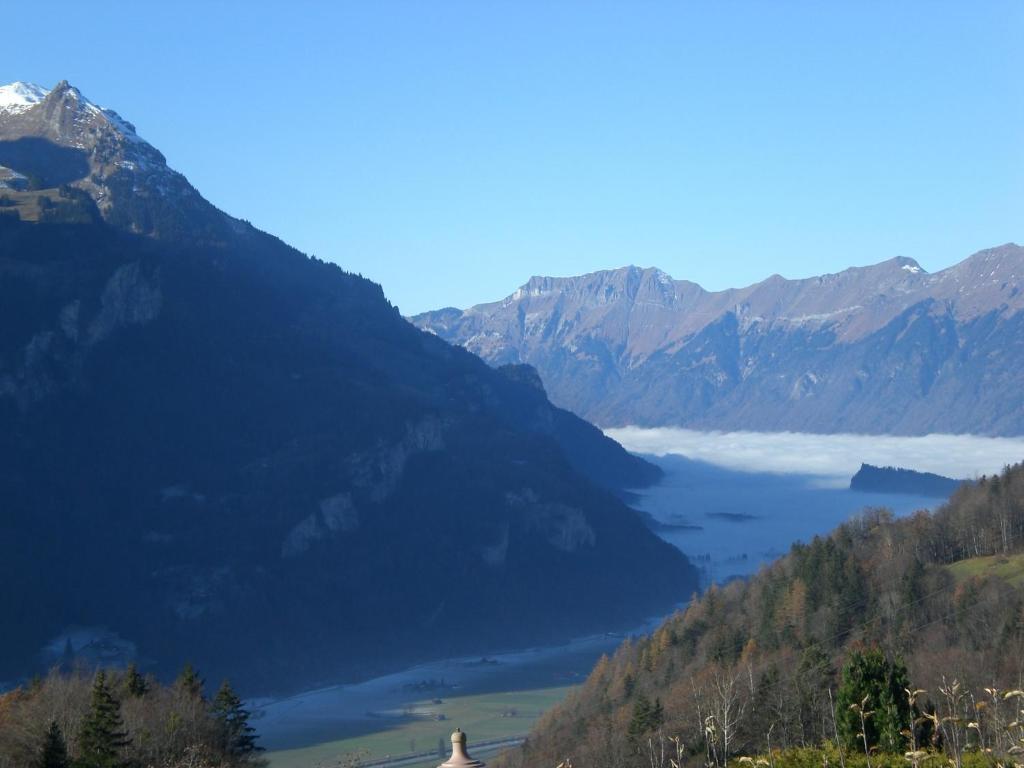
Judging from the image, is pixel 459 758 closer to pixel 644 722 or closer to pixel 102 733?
pixel 102 733

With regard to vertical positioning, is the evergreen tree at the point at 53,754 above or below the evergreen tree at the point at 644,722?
above

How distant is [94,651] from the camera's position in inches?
7702

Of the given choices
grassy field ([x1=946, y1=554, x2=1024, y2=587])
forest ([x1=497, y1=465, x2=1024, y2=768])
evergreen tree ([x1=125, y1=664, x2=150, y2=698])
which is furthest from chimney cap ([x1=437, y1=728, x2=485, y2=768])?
grassy field ([x1=946, y1=554, x2=1024, y2=587])

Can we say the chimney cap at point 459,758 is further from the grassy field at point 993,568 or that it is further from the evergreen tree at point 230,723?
the grassy field at point 993,568

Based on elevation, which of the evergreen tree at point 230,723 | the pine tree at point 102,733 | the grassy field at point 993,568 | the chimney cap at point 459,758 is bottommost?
the grassy field at point 993,568

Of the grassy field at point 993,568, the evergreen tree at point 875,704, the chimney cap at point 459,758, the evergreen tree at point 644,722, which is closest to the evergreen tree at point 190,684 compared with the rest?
the evergreen tree at point 644,722

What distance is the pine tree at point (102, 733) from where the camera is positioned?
61.3 meters

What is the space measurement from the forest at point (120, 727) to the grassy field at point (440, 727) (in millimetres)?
57320

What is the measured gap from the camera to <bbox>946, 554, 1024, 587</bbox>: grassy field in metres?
114

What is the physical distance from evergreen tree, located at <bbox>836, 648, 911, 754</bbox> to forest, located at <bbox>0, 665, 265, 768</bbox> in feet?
80.8

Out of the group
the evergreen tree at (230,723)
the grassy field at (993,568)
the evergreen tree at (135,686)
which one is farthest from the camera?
the grassy field at (993,568)

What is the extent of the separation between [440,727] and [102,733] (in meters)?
99.8

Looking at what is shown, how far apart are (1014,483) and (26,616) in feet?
386

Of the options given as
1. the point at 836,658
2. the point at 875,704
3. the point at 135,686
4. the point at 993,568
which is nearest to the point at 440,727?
the point at 993,568
